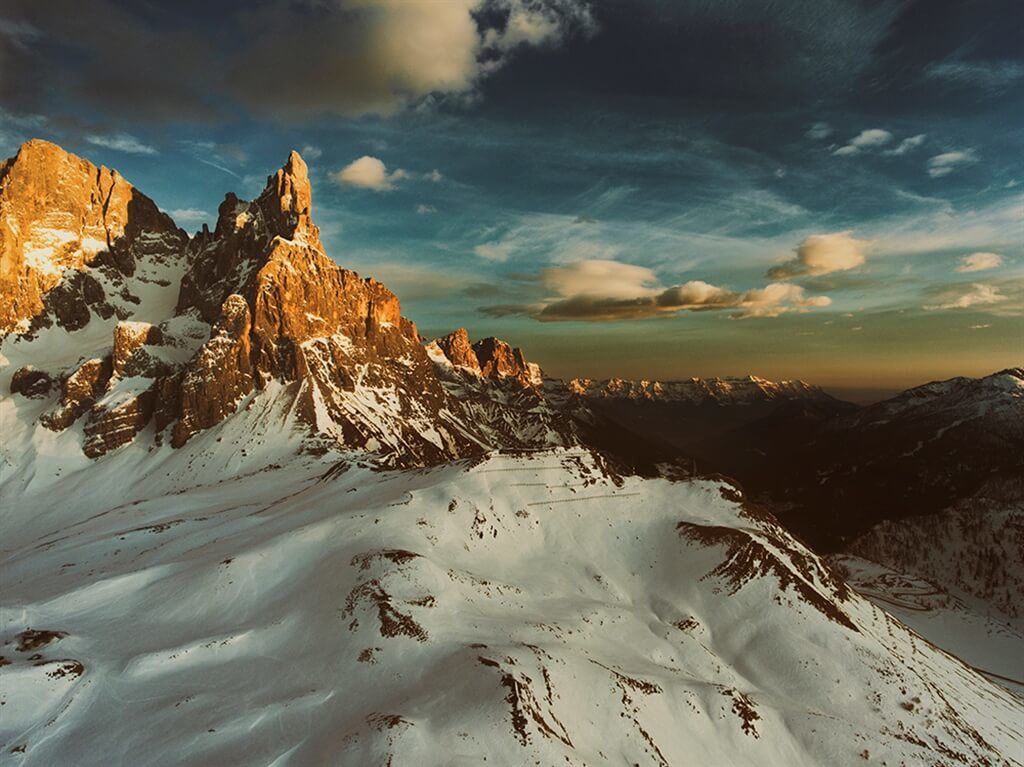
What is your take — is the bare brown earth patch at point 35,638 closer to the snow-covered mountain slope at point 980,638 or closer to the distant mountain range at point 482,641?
the distant mountain range at point 482,641

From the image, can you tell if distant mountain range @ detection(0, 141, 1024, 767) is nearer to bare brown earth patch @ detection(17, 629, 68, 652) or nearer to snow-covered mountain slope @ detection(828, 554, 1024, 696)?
bare brown earth patch @ detection(17, 629, 68, 652)

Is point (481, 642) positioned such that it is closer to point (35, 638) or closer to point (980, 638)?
point (35, 638)

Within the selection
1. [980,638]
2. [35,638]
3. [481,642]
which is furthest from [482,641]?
[980,638]

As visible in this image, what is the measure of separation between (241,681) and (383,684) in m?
14.7

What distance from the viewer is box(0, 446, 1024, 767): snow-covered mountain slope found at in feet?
160

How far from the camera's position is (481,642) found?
62719mm

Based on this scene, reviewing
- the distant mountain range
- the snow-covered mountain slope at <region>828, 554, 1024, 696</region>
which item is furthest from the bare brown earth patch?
the snow-covered mountain slope at <region>828, 554, 1024, 696</region>

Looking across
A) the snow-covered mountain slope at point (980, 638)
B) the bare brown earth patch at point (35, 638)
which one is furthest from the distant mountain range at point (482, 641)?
the snow-covered mountain slope at point (980, 638)

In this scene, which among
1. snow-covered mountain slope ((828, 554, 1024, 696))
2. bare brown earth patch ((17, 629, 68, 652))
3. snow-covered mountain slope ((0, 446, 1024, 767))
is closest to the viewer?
snow-covered mountain slope ((0, 446, 1024, 767))

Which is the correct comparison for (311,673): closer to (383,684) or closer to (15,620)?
(383,684)

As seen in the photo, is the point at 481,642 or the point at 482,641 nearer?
the point at 481,642

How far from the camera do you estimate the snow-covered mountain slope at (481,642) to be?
4872 centimetres

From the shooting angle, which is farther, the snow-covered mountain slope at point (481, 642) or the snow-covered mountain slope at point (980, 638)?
the snow-covered mountain slope at point (980, 638)

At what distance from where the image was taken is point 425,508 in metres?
98.9
